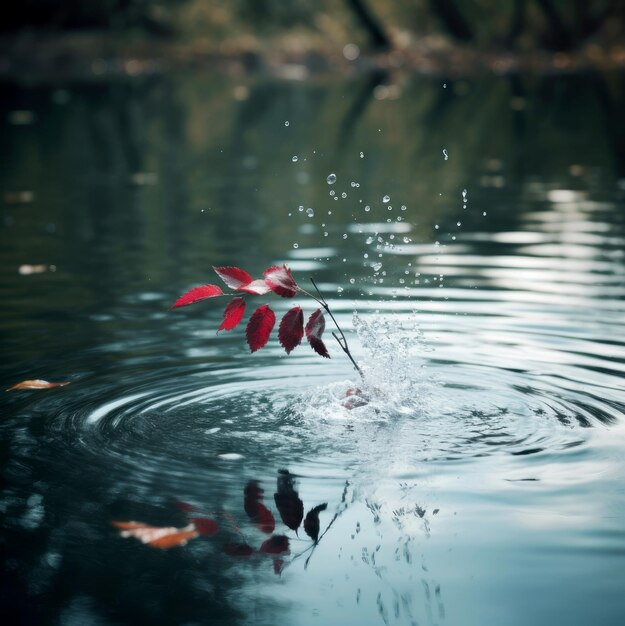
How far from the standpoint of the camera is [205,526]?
3484mm

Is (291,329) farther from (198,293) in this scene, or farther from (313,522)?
(313,522)

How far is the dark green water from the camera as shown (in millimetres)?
3102

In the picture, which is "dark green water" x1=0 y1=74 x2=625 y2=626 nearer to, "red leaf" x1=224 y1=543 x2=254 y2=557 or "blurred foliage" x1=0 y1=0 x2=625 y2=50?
"red leaf" x1=224 y1=543 x2=254 y2=557

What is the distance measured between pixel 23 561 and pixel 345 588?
94cm

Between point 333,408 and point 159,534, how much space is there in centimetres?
129

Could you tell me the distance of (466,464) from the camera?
3.94m

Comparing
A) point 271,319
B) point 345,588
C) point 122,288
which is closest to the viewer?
point 345,588

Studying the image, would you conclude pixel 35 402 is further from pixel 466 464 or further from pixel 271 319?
pixel 466 464

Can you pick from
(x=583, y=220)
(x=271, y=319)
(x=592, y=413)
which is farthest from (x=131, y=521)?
(x=583, y=220)

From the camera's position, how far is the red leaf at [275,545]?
3.31 metres

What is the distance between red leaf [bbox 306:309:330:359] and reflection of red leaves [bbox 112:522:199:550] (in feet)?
3.53

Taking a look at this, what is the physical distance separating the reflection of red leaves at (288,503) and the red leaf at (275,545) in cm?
8

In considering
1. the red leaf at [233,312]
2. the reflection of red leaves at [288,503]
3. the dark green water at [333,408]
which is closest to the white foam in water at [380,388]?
the dark green water at [333,408]

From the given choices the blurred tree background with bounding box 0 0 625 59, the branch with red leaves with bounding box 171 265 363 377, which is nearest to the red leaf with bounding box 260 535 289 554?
the branch with red leaves with bounding box 171 265 363 377
